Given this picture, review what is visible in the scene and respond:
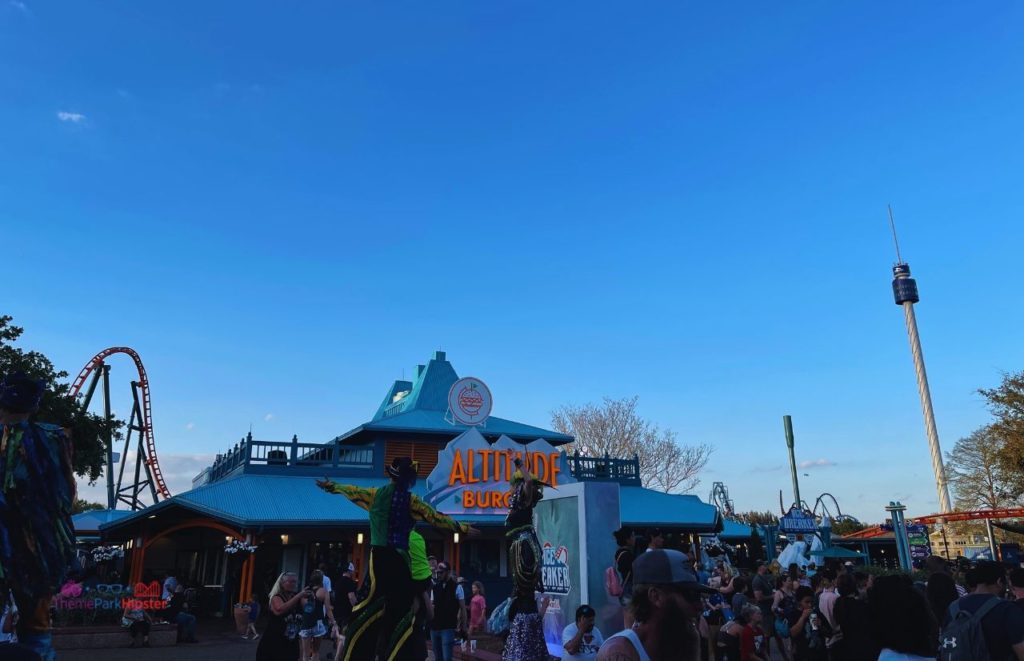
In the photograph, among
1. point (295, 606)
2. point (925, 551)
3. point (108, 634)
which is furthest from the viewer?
point (925, 551)

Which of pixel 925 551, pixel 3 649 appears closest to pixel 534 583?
pixel 3 649

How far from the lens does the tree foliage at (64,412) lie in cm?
2156

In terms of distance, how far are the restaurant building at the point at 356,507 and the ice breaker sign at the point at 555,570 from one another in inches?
374

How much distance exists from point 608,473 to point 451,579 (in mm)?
18354

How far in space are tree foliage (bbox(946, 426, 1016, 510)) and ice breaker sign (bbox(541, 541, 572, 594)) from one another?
29160mm

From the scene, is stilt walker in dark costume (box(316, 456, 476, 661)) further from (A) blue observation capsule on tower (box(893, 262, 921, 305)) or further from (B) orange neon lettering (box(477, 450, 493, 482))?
(A) blue observation capsule on tower (box(893, 262, 921, 305))

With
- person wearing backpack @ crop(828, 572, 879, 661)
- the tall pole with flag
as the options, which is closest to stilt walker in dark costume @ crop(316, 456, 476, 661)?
person wearing backpack @ crop(828, 572, 879, 661)

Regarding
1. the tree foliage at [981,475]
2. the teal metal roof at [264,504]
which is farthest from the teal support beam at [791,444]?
the teal metal roof at [264,504]

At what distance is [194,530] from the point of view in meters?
29.3

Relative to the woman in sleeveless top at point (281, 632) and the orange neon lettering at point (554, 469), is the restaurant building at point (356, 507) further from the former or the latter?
the woman in sleeveless top at point (281, 632)

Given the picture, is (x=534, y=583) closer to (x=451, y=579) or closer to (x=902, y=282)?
(x=451, y=579)

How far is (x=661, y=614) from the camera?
2.65m

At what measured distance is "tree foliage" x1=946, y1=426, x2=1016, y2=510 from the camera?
32.4 meters

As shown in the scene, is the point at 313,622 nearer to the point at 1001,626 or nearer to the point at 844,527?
the point at 1001,626
